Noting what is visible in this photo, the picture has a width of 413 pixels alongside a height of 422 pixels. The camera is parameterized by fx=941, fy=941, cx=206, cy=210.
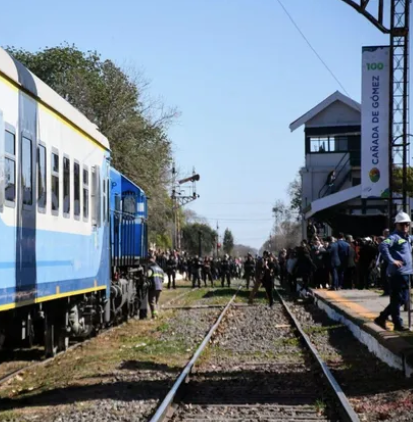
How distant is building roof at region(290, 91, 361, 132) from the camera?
55.5 metres

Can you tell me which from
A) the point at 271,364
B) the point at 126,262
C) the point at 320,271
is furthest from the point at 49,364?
the point at 320,271

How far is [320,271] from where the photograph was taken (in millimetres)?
31438

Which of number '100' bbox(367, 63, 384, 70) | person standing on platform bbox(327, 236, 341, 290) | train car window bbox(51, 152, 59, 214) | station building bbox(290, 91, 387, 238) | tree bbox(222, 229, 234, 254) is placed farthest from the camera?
tree bbox(222, 229, 234, 254)

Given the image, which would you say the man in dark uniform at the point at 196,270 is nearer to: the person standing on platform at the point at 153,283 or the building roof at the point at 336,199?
the building roof at the point at 336,199

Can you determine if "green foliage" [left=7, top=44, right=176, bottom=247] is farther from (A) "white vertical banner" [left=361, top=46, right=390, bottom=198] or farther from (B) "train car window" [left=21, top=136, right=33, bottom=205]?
(B) "train car window" [left=21, top=136, right=33, bottom=205]

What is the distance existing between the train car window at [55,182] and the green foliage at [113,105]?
27.8m

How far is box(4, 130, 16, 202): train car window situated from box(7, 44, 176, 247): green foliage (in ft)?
97.9

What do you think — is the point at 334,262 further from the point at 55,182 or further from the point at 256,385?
the point at 55,182

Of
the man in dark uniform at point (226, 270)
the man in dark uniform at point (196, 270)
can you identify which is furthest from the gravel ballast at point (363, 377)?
the man in dark uniform at point (226, 270)

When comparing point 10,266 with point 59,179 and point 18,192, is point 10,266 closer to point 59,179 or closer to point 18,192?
point 18,192

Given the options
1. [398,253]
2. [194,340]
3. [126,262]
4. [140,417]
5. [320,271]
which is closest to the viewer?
[140,417]

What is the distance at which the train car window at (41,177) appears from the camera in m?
10.6

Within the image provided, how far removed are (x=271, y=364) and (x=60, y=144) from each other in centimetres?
442

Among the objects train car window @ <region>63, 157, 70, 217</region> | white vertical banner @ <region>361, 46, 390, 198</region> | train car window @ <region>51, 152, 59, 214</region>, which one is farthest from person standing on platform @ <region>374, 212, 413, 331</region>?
white vertical banner @ <region>361, 46, 390, 198</region>
